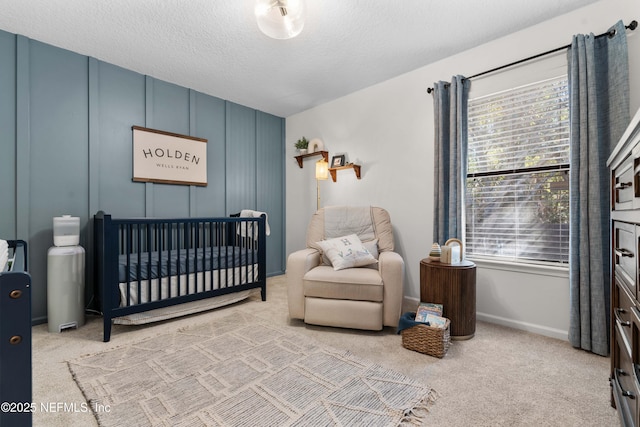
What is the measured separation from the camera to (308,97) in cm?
365

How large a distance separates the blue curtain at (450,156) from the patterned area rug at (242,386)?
146 centimetres

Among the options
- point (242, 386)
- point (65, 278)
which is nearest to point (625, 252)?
point (242, 386)

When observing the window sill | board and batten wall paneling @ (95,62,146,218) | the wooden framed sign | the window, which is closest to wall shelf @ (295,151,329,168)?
the wooden framed sign

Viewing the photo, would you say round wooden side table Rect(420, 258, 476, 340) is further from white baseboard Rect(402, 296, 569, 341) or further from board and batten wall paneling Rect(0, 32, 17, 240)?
board and batten wall paneling Rect(0, 32, 17, 240)

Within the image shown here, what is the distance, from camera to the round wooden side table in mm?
2098

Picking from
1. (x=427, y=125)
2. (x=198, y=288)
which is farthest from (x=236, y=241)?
(x=427, y=125)

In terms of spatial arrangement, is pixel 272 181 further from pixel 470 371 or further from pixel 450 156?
pixel 470 371

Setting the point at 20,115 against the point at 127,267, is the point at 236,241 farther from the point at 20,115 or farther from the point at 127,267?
the point at 20,115

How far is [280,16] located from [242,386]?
6.90 feet

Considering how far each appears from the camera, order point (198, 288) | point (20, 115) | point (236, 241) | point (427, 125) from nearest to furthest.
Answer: point (20, 115) → point (198, 288) → point (427, 125) → point (236, 241)

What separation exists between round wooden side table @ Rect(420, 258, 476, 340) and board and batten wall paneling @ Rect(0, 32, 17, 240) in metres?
3.33

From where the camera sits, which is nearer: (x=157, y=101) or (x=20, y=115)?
(x=20, y=115)

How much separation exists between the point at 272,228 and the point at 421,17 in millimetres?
3047

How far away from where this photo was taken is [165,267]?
95.9 inches
